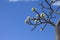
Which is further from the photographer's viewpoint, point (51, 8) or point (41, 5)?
point (41, 5)

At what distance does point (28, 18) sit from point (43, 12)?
471 millimetres

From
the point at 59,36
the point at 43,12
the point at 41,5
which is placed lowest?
the point at 59,36

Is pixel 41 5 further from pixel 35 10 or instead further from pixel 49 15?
pixel 49 15

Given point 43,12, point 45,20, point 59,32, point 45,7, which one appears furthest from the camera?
point 45,7

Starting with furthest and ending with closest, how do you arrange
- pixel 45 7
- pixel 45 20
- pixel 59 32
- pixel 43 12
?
pixel 45 7 < pixel 43 12 < pixel 45 20 < pixel 59 32

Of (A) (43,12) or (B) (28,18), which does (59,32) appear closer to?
(A) (43,12)

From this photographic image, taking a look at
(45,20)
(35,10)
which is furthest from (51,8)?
(35,10)

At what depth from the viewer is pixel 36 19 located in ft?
9.36

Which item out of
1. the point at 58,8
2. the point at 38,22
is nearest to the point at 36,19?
the point at 38,22

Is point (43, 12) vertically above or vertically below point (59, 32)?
above

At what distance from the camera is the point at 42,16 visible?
2.69 metres

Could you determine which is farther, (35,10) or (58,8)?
(35,10)

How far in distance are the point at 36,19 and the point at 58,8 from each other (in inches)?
24.9

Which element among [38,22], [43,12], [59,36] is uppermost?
[43,12]
